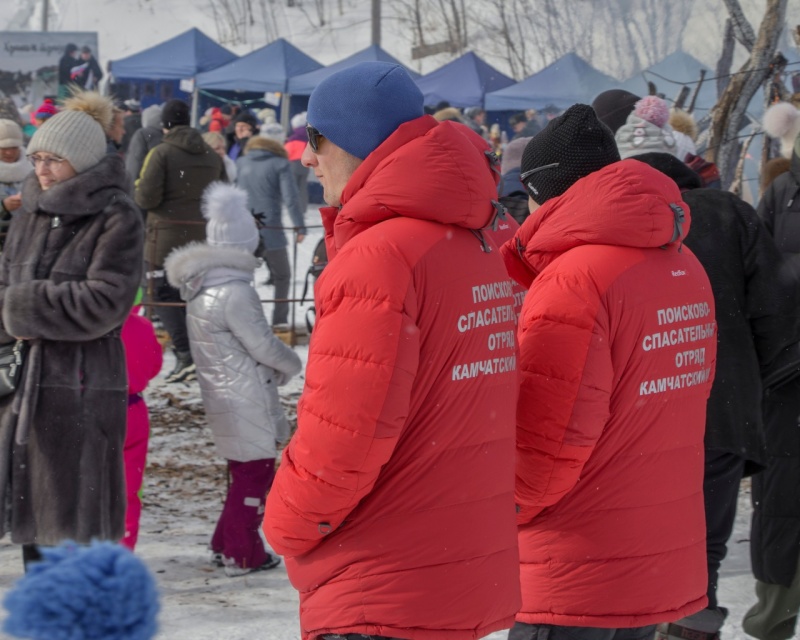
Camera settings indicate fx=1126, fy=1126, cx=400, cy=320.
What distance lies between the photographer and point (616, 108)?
185 inches

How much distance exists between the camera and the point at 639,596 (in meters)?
2.70

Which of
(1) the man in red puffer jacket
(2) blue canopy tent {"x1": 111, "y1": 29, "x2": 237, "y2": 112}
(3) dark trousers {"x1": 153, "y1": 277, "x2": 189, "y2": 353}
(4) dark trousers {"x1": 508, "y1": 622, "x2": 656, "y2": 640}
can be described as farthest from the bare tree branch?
(2) blue canopy tent {"x1": 111, "y1": 29, "x2": 237, "y2": 112}

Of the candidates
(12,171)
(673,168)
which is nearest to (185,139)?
(12,171)

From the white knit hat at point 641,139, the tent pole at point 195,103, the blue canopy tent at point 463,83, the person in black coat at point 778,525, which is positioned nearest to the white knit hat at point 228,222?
the white knit hat at point 641,139

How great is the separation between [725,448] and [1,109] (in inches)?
241

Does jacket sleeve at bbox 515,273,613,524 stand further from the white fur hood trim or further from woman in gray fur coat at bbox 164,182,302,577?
the white fur hood trim

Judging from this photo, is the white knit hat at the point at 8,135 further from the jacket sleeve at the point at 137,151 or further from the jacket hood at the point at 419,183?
Answer: the jacket hood at the point at 419,183

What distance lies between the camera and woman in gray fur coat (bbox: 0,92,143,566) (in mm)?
4004

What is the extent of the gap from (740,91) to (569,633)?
5426mm

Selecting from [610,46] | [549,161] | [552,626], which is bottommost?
[552,626]

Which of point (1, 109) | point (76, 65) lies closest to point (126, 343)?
point (1, 109)

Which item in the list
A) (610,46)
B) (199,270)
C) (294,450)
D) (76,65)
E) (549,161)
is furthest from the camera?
(76,65)

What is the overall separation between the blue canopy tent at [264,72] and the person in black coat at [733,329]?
18940mm

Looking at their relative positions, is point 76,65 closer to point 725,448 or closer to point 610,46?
point 610,46
